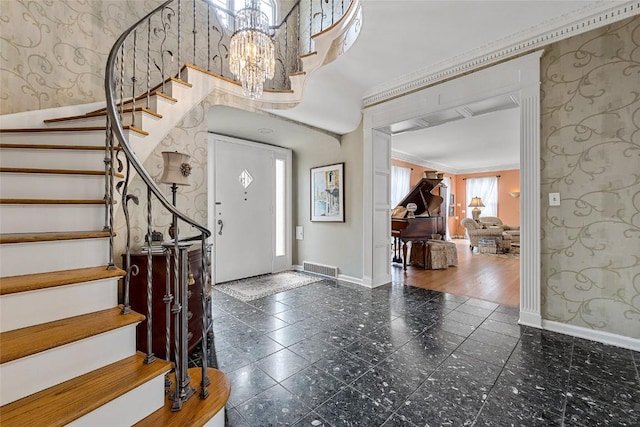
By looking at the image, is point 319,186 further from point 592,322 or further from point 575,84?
point 592,322

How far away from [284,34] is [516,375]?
15.3 feet

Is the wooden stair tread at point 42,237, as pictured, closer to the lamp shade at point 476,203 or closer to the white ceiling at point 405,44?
the white ceiling at point 405,44

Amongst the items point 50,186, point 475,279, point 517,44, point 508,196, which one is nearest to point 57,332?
point 50,186

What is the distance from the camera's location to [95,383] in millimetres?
1080

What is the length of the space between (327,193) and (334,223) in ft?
1.64

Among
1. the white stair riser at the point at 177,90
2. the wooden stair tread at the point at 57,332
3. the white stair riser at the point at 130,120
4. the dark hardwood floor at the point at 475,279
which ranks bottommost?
the dark hardwood floor at the point at 475,279

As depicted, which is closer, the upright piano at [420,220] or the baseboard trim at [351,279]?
the baseboard trim at [351,279]

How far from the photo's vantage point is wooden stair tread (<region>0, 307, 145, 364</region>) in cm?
99

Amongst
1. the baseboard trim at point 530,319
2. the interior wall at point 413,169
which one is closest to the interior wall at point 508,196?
the interior wall at point 413,169

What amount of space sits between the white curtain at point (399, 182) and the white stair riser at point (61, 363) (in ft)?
24.4

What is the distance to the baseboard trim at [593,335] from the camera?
2.12 m

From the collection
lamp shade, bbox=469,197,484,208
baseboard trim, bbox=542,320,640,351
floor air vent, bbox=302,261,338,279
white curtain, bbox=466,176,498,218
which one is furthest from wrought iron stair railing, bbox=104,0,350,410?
white curtain, bbox=466,176,498,218

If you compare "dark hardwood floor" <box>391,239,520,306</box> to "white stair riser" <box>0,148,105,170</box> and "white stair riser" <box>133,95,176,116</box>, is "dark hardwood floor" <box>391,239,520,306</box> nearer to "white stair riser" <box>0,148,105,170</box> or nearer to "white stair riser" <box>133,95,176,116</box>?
"white stair riser" <box>133,95,176,116</box>

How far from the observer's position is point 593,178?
7.43ft
